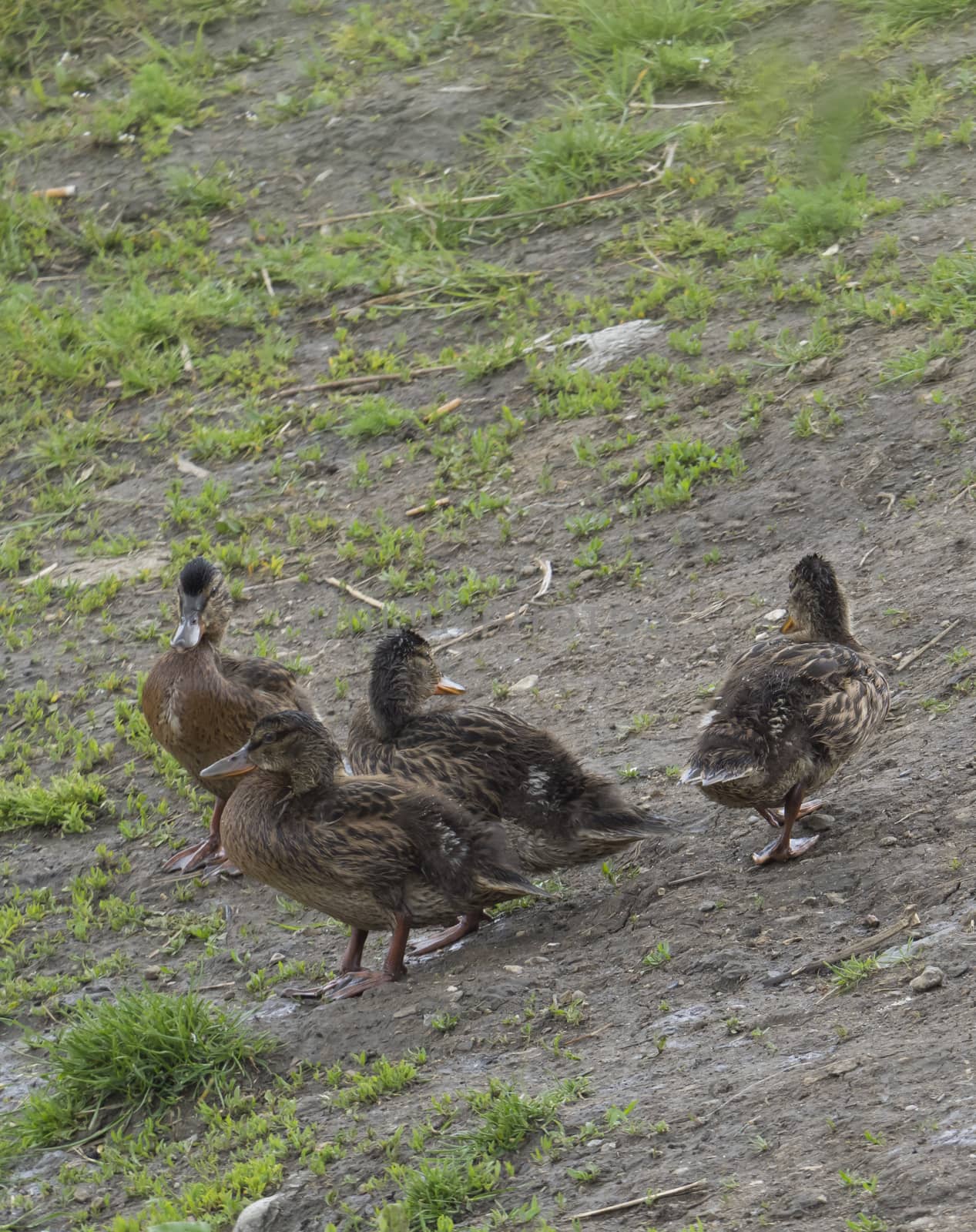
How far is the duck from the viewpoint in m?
5.91

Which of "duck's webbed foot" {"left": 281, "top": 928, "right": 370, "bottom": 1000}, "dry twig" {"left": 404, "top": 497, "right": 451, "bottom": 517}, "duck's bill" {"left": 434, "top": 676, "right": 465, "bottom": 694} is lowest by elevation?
"dry twig" {"left": 404, "top": 497, "right": 451, "bottom": 517}

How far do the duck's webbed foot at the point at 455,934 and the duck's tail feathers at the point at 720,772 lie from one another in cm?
100

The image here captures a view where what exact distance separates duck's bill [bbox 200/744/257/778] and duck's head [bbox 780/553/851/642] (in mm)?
2262

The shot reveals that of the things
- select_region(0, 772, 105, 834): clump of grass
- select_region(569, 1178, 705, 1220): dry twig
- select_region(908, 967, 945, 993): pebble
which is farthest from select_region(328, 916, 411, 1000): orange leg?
select_region(0, 772, 105, 834): clump of grass

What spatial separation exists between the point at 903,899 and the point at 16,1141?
3.04 metres

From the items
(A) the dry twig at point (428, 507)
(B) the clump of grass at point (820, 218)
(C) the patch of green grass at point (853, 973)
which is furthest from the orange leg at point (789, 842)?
(B) the clump of grass at point (820, 218)

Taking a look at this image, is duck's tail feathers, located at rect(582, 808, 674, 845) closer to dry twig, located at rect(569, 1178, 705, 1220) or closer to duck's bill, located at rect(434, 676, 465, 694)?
duck's bill, located at rect(434, 676, 465, 694)

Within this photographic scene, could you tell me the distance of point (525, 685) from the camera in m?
7.76

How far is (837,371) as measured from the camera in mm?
9039

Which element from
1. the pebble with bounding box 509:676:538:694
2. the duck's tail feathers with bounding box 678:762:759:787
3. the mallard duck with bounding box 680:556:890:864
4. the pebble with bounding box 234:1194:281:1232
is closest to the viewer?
the pebble with bounding box 234:1194:281:1232

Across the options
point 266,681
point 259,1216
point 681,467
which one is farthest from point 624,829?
point 681,467

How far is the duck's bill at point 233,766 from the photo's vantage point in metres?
6.02

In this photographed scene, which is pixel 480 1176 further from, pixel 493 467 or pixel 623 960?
pixel 493 467

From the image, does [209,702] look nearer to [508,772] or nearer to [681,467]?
[508,772]
